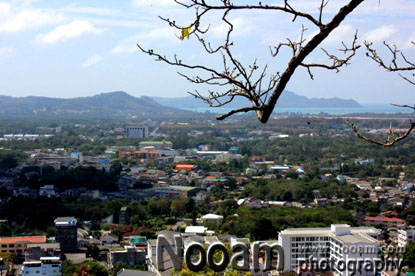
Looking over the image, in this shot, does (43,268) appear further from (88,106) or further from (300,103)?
(300,103)

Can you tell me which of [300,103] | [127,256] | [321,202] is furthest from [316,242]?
[300,103]

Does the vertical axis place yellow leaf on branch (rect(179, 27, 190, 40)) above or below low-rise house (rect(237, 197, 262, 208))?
above

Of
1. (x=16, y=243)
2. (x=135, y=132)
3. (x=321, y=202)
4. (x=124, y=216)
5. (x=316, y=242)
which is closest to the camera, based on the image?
(x=316, y=242)

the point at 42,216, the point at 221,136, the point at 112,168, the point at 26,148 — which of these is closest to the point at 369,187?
the point at 112,168

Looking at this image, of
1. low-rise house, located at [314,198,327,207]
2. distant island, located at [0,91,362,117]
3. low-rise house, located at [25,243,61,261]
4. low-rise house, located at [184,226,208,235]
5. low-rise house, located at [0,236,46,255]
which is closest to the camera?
low-rise house, located at [25,243,61,261]

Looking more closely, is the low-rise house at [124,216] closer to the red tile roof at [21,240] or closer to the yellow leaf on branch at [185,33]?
the red tile roof at [21,240]

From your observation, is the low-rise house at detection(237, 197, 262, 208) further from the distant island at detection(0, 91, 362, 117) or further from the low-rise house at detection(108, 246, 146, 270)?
the distant island at detection(0, 91, 362, 117)

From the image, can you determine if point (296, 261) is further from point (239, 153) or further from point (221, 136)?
point (221, 136)

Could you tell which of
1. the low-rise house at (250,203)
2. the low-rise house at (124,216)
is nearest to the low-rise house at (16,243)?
the low-rise house at (124,216)

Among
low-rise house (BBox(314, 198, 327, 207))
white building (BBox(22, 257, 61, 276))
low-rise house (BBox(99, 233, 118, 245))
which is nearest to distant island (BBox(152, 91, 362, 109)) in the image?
low-rise house (BBox(314, 198, 327, 207))
